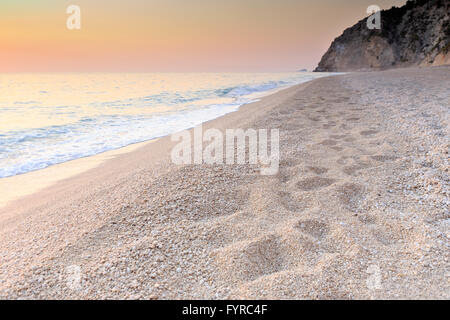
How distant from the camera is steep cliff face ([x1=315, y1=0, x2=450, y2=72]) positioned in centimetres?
4075

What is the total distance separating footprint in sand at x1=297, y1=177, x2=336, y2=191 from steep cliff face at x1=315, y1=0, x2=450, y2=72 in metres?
34.8

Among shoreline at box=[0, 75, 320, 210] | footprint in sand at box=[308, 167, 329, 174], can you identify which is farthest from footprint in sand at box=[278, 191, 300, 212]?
shoreline at box=[0, 75, 320, 210]

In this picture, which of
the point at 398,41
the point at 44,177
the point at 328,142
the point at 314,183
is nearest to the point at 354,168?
the point at 314,183

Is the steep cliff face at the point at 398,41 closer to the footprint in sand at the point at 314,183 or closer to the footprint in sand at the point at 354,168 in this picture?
the footprint in sand at the point at 354,168

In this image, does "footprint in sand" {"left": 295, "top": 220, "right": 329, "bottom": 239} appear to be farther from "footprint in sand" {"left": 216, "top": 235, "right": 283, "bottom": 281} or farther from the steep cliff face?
the steep cliff face

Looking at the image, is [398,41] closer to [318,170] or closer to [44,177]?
[318,170]

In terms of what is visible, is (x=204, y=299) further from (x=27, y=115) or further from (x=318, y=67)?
(x=318, y=67)

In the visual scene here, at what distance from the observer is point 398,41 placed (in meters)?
62.8

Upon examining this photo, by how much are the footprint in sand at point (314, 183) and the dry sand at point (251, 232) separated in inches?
0.7

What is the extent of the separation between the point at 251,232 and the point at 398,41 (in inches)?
3041

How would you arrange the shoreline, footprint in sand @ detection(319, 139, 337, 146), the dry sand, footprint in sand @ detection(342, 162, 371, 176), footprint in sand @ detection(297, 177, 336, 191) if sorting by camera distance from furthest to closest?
the shoreline < footprint in sand @ detection(319, 139, 337, 146) < footprint in sand @ detection(342, 162, 371, 176) < footprint in sand @ detection(297, 177, 336, 191) < the dry sand

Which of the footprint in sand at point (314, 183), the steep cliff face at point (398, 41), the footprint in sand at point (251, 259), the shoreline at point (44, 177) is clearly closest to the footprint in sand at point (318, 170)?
the footprint in sand at point (314, 183)

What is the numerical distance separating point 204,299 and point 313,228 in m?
0.90

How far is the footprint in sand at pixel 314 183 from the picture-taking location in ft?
8.14
